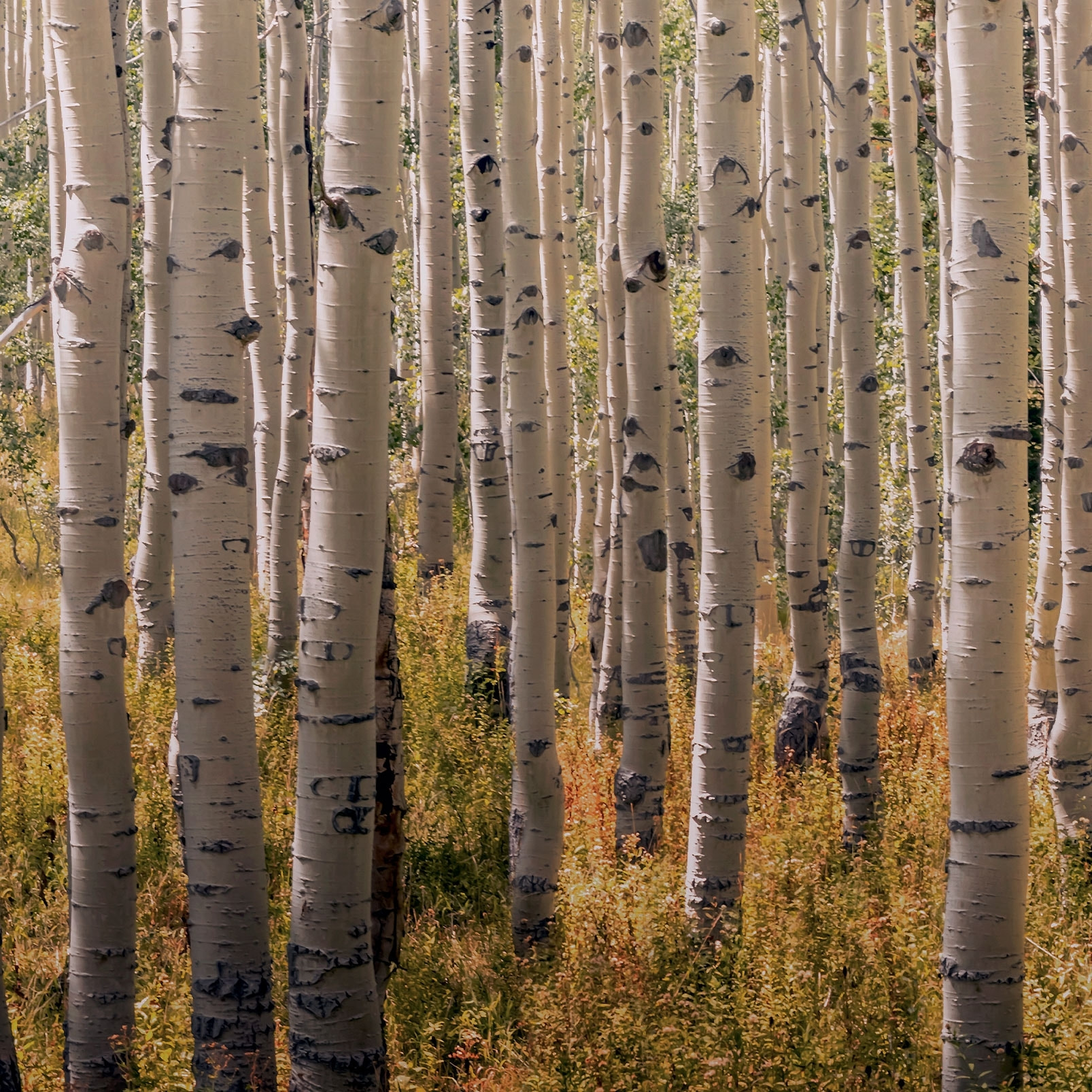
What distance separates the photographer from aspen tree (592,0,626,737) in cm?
724

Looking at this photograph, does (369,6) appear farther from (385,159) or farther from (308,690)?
(308,690)

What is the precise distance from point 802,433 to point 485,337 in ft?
7.25

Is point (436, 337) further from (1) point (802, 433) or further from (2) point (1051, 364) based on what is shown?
(2) point (1051, 364)

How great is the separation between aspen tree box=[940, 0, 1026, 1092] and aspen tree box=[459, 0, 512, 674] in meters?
3.74

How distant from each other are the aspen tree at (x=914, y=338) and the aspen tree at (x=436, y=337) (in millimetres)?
3518

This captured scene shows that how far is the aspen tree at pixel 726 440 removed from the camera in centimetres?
420

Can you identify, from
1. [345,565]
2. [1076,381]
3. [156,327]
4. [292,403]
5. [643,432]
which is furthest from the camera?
[292,403]

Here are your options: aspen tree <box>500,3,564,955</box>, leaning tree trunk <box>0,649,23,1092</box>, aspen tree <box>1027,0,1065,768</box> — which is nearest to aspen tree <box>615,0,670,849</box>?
aspen tree <box>500,3,564,955</box>

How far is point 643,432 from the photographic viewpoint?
516cm

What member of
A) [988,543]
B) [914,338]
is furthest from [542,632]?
[914,338]

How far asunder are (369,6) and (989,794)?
9.14 ft

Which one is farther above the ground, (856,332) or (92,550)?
(856,332)

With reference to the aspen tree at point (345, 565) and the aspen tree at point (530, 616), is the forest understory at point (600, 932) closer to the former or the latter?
the aspen tree at point (530, 616)

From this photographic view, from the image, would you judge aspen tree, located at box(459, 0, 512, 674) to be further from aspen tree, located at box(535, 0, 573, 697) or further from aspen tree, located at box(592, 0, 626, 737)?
aspen tree, located at box(592, 0, 626, 737)
